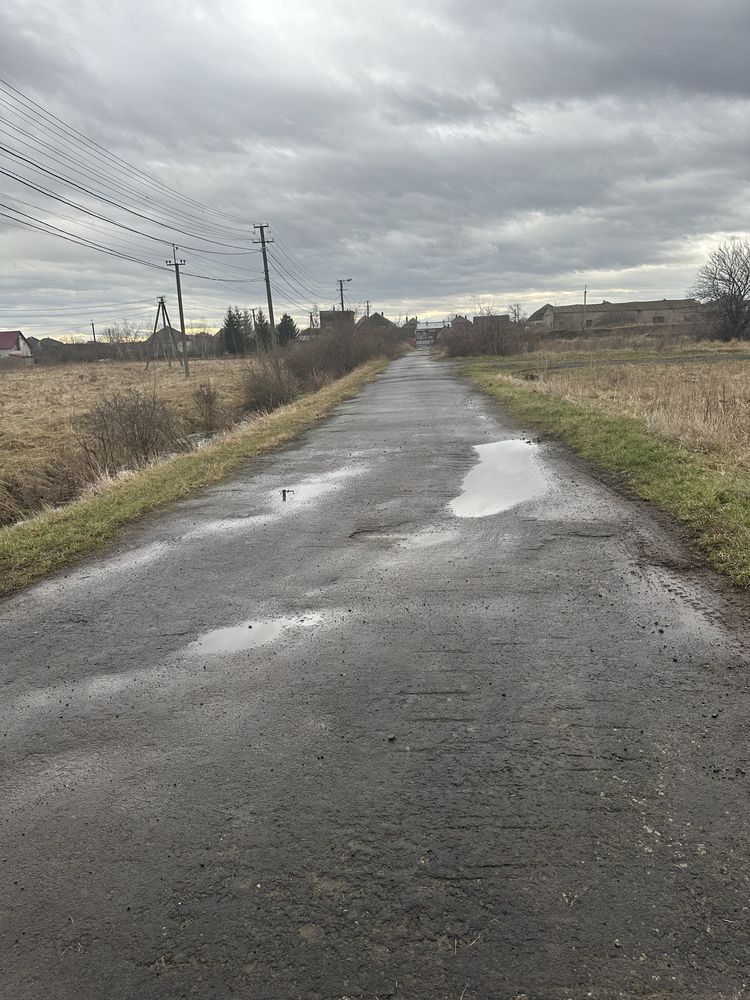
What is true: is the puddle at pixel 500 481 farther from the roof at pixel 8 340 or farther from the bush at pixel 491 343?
the roof at pixel 8 340

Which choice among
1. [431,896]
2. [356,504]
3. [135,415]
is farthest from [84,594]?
[135,415]

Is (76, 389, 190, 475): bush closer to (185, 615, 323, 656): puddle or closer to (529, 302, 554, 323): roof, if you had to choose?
(185, 615, 323, 656): puddle

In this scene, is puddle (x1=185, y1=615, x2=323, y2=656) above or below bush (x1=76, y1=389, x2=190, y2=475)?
below

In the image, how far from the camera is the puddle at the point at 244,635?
14.2ft

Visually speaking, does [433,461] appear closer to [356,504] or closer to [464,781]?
[356,504]

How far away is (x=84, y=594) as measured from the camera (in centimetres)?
555

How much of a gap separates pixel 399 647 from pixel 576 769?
1.52m

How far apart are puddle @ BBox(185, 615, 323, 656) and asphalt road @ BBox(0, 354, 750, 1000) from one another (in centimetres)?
2

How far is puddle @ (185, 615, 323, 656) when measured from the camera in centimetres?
434

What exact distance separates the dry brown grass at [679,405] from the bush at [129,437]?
1076cm

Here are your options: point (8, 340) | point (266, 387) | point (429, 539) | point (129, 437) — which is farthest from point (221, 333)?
point (429, 539)

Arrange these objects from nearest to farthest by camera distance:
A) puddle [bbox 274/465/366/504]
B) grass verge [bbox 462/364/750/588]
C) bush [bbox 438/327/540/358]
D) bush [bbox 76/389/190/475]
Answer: grass verge [bbox 462/364/750/588], puddle [bbox 274/465/366/504], bush [bbox 76/389/190/475], bush [bbox 438/327/540/358]

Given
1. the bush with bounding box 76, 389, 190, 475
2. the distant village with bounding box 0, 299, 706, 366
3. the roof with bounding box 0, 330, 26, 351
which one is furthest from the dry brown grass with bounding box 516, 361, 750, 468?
the roof with bounding box 0, 330, 26, 351

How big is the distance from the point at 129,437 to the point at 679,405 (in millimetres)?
13063
